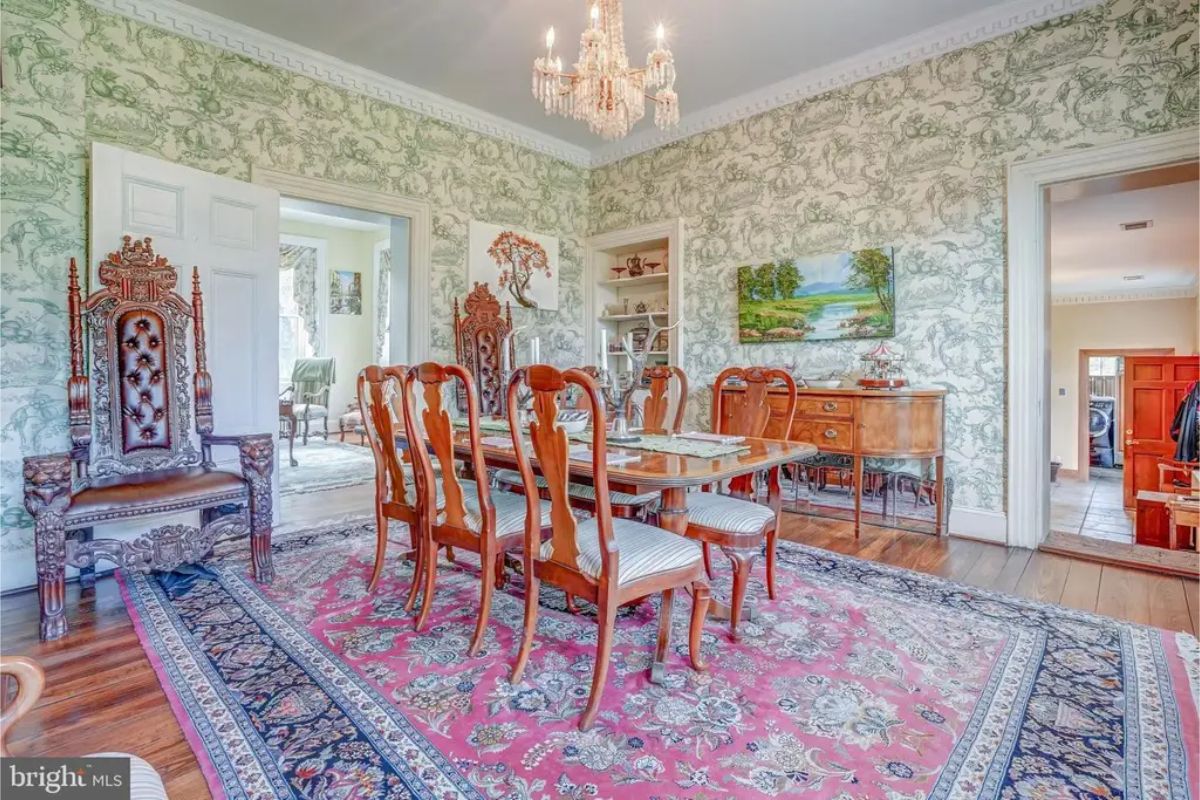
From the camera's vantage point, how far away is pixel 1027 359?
3158 mm

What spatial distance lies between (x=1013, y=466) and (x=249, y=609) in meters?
3.90

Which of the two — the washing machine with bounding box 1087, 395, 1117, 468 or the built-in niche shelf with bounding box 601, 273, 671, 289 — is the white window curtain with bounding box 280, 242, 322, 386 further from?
the washing machine with bounding box 1087, 395, 1117, 468

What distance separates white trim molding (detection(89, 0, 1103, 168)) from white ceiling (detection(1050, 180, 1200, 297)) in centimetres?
126

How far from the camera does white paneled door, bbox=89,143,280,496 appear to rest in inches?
111

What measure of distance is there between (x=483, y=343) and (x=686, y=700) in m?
3.21

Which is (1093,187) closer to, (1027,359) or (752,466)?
(1027,359)

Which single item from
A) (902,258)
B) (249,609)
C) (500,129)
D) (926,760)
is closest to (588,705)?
(926,760)

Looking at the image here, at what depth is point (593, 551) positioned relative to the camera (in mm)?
1688

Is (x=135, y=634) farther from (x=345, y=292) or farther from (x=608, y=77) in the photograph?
(x=345, y=292)

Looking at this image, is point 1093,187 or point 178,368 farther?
point 1093,187

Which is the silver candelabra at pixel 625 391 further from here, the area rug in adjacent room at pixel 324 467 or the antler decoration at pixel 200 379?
the area rug in adjacent room at pixel 324 467

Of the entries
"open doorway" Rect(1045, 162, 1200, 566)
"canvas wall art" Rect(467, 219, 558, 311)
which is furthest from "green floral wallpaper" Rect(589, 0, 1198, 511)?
"canvas wall art" Rect(467, 219, 558, 311)

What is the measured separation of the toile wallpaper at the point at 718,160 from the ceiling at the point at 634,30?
23 cm

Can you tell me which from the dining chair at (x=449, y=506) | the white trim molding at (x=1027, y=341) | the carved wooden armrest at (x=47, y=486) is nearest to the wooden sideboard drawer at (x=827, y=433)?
the white trim molding at (x=1027, y=341)
